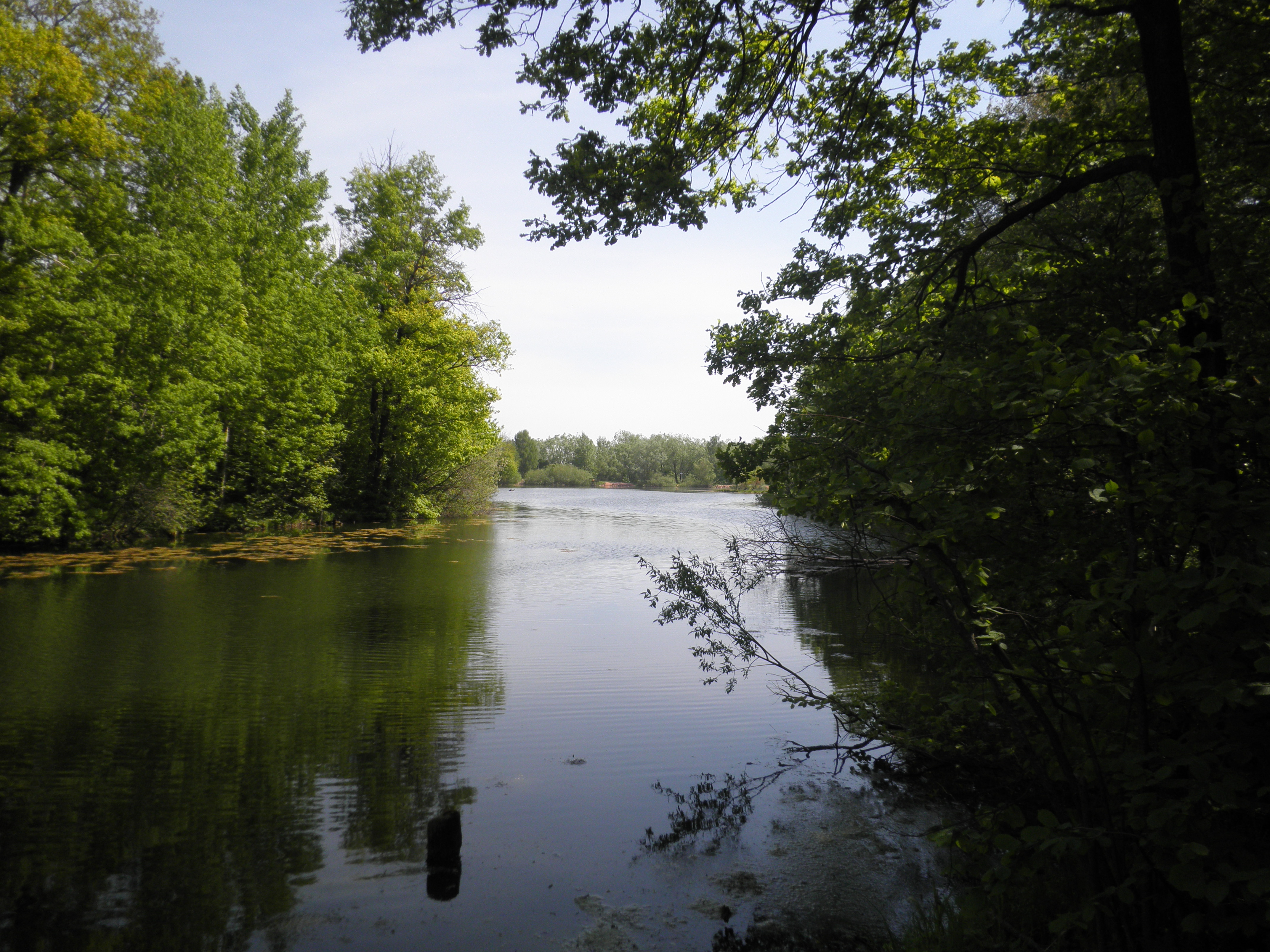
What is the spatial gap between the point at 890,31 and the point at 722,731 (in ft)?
21.2

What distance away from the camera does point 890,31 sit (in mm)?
5555

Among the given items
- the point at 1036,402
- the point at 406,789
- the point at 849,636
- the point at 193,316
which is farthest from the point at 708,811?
the point at 193,316

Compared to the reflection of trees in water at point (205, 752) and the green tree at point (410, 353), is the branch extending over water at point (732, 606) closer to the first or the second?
the reflection of trees in water at point (205, 752)

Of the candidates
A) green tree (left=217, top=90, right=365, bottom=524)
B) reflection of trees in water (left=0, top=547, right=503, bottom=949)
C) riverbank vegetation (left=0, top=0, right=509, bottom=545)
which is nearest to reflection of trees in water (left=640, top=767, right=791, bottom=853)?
reflection of trees in water (left=0, top=547, right=503, bottom=949)

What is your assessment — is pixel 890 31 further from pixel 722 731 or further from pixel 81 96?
pixel 81 96

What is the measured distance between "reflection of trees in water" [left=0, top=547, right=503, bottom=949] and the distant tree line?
85.4 m

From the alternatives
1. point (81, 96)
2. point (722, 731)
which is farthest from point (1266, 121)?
point (81, 96)

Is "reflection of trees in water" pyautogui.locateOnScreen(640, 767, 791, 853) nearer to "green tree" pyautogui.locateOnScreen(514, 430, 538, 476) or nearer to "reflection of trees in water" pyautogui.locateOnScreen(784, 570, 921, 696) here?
"reflection of trees in water" pyautogui.locateOnScreen(784, 570, 921, 696)

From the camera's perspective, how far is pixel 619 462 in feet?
395

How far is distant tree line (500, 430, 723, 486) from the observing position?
11012 centimetres

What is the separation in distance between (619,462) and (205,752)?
114011 mm

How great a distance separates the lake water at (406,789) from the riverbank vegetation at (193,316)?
610 centimetres

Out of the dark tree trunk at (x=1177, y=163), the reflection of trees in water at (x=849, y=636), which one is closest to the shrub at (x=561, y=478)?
the reflection of trees in water at (x=849, y=636)

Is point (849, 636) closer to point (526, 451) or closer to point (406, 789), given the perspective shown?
point (406, 789)
